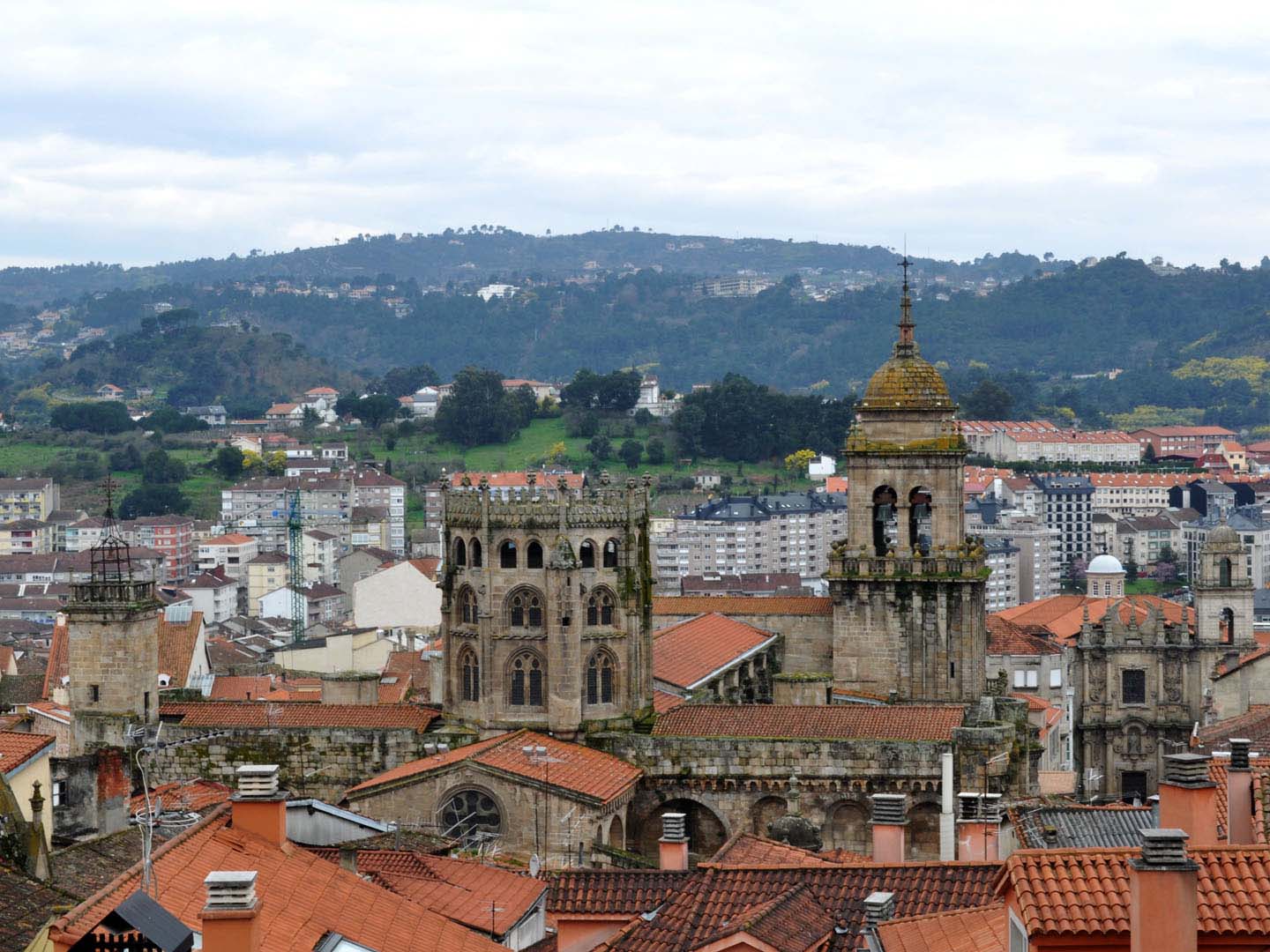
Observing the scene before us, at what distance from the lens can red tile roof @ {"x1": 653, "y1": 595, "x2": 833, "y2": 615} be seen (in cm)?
5884

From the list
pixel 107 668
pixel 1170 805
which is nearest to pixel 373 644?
pixel 107 668

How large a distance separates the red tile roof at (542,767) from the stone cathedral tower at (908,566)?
470 inches

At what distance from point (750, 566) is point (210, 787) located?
136705 millimetres

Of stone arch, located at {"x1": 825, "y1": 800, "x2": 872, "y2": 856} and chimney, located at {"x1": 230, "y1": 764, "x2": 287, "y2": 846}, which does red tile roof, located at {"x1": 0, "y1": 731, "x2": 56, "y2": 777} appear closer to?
chimney, located at {"x1": 230, "y1": 764, "x2": 287, "y2": 846}

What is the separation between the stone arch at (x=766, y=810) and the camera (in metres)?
46.4

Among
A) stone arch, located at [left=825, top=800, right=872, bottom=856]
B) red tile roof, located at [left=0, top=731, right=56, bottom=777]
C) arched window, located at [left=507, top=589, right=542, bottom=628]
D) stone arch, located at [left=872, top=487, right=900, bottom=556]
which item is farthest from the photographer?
stone arch, located at [left=872, top=487, right=900, bottom=556]

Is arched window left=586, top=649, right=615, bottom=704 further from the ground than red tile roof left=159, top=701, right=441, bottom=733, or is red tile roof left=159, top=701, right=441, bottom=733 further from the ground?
arched window left=586, top=649, right=615, bottom=704

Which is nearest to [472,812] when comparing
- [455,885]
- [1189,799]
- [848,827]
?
[848,827]

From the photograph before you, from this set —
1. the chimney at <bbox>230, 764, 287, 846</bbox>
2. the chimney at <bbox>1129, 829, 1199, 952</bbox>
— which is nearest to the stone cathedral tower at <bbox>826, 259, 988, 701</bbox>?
the chimney at <bbox>230, 764, 287, 846</bbox>

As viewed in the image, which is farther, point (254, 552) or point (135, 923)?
point (254, 552)

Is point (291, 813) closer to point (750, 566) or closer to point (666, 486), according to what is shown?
point (750, 566)

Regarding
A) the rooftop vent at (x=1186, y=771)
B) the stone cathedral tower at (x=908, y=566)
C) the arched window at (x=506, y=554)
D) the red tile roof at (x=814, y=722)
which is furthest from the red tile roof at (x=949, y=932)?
the stone cathedral tower at (x=908, y=566)

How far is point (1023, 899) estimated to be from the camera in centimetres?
1725

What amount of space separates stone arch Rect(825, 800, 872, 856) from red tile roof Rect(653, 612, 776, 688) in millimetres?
7259
